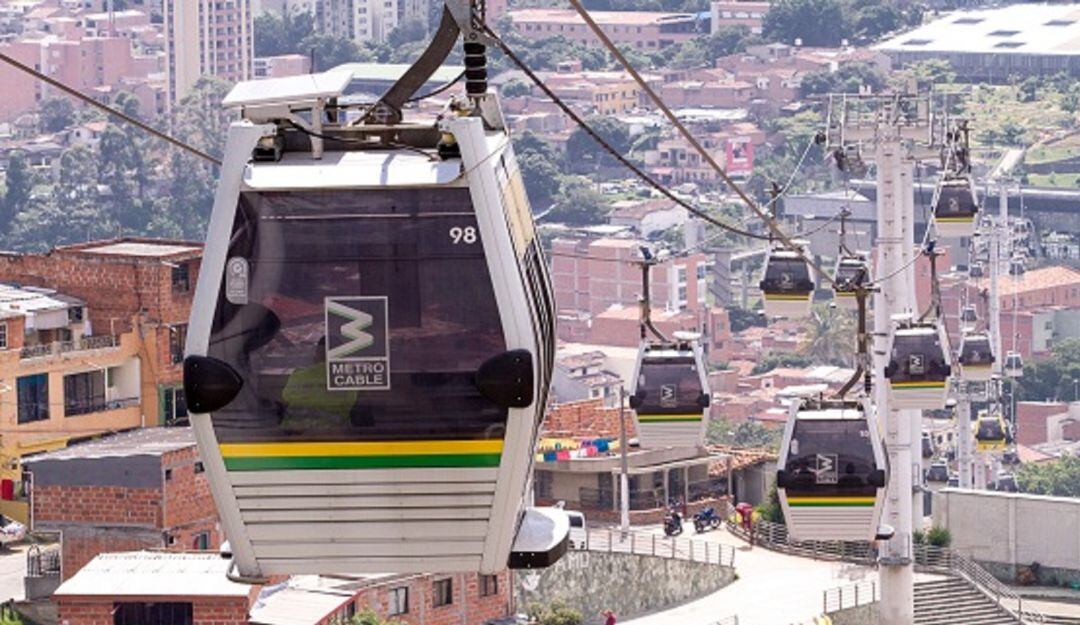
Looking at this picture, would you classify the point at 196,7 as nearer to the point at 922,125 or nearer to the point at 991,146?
the point at 991,146

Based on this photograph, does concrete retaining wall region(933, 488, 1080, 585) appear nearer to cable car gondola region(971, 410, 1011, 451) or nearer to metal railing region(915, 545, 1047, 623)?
metal railing region(915, 545, 1047, 623)

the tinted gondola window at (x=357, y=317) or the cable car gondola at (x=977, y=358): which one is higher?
the tinted gondola window at (x=357, y=317)

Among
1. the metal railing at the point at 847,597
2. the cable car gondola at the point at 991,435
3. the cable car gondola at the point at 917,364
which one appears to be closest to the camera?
the cable car gondola at the point at 917,364

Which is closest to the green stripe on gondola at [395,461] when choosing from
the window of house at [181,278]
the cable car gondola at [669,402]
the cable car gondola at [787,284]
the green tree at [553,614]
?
the cable car gondola at [669,402]

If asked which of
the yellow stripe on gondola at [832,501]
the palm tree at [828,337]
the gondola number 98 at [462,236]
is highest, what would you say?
the gondola number 98 at [462,236]

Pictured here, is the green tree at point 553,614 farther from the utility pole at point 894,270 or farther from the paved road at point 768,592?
the utility pole at point 894,270

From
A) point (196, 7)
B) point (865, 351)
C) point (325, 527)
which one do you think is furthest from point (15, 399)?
point (196, 7)

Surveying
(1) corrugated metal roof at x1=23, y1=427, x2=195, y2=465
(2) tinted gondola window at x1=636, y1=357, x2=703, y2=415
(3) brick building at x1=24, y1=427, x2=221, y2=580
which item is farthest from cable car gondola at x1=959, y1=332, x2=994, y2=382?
(2) tinted gondola window at x1=636, y1=357, x2=703, y2=415
